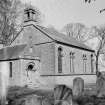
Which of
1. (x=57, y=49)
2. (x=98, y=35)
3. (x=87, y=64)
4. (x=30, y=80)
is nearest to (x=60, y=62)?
(x=57, y=49)

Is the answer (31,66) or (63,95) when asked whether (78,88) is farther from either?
(31,66)

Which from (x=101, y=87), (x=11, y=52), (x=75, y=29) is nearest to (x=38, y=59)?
(x=11, y=52)

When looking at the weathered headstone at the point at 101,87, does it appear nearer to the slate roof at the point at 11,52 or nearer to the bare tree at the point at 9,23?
the slate roof at the point at 11,52

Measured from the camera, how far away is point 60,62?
1097 inches

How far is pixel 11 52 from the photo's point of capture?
87.4ft

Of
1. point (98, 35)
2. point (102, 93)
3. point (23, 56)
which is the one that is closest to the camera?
point (102, 93)

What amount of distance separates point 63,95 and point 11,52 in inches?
762

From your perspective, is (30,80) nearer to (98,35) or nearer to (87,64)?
(87,64)

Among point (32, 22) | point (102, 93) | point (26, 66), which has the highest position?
point (32, 22)

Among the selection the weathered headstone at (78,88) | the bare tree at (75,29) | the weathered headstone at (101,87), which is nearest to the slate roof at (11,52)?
the weathered headstone at (78,88)

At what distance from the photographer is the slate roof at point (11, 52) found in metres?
25.0

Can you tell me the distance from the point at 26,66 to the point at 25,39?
22.5ft

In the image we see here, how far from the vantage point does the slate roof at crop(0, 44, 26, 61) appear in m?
25.0

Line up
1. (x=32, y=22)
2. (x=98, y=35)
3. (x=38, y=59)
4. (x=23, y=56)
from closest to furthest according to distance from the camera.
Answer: (x=23, y=56) → (x=38, y=59) → (x=32, y=22) → (x=98, y=35)
